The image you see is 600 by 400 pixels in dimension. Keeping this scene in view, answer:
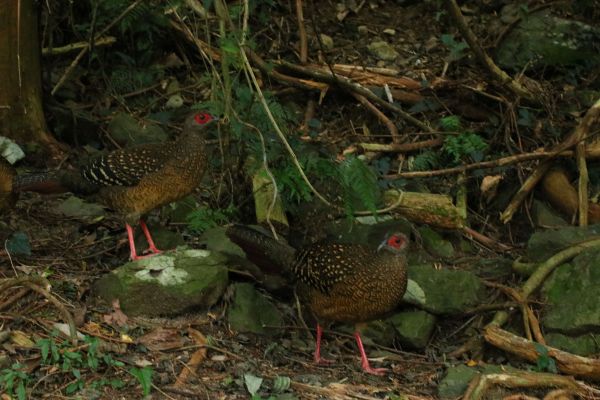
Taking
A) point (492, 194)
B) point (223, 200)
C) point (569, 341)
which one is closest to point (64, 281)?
point (223, 200)

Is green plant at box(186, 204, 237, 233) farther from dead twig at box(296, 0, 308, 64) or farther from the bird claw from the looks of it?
dead twig at box(296, 0, 308, 64)

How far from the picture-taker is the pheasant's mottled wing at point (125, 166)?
6.51 metres

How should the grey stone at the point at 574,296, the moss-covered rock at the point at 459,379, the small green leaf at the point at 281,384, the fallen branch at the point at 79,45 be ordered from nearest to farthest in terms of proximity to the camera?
the small green leaf at the point at 281,384
the moss-covered rock at the point at 459,379
the grey stone at the point at 574,296
the fallen branch at the point at 79,45

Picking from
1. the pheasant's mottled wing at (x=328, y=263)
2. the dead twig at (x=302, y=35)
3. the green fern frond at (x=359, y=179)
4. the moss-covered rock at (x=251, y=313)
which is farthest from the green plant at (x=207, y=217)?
the dead twig at (x=302, y=35)

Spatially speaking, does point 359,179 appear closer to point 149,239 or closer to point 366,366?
point 366,366

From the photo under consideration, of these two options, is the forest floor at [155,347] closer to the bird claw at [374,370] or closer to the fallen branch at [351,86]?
the bird claw at [374,370]

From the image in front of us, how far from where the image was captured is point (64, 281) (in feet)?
20.3

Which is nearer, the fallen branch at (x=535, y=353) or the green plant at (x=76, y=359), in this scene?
the green plant at (x=76, y=359)

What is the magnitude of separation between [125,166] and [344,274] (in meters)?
1.81

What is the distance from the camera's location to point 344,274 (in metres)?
6.21

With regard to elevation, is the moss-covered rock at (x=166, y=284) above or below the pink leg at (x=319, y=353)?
above

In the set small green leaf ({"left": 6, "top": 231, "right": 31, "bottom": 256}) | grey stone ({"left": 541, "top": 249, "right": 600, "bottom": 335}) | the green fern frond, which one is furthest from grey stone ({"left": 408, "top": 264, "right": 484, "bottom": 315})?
small green leaf ({"left": 6, "top": 231, "right": 31, "bottom": 256})

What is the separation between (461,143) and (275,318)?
10.5 feet

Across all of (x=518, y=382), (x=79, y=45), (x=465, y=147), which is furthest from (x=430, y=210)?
(x=79, y=45)
